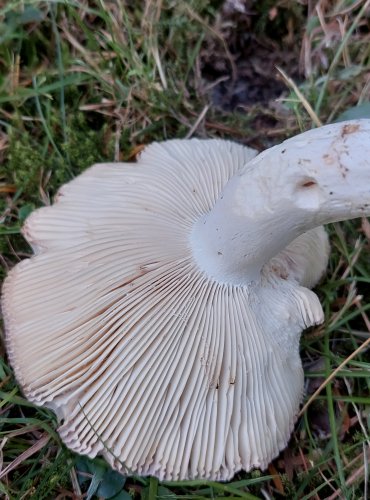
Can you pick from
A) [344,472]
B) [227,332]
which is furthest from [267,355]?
[344,472]

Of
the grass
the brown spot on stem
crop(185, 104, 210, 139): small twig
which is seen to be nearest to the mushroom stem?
the brown spot on stem

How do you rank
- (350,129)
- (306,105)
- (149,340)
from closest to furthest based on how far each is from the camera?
1. (350,129)
2. (149,340)
3. (306,105)

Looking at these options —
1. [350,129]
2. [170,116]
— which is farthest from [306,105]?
[350,129]

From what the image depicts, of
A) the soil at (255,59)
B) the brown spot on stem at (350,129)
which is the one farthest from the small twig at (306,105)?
the brown spot on stem at (350,129)

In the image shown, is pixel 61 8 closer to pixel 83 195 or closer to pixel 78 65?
pixel 78 65

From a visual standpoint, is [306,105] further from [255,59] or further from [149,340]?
[149,340]

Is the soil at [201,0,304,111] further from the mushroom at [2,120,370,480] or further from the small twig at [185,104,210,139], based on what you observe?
the mushroom at [2,120,370,480]
